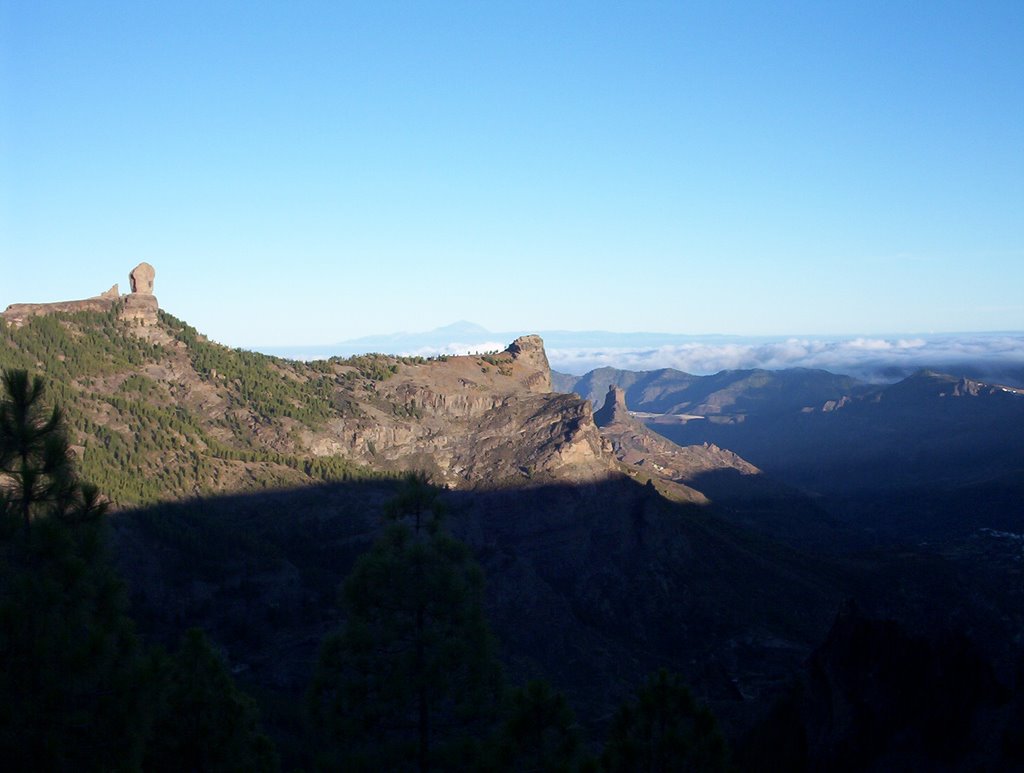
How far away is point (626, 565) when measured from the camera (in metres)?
111

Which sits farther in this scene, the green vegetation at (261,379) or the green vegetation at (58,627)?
the green vegetation at (261,379)

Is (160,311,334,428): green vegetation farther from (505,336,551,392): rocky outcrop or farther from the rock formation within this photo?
(505,336,551,392): rocky outcrop

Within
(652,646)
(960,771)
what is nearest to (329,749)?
(960,771)

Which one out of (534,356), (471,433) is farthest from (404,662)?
(534,356)

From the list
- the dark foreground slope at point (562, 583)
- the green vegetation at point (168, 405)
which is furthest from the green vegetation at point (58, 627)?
the green vegetation at point (168, 405)

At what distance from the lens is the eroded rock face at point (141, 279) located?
446ft

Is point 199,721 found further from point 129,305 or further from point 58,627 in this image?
point 129,305

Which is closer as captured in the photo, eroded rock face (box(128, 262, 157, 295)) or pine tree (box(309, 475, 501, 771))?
pine tree (box(309, 475, 501, 771))

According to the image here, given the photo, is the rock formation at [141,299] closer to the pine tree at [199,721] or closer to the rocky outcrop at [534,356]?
the rocky outcrop at [534,356]

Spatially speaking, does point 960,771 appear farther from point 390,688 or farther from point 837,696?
point 390,688

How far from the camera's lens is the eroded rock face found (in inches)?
5349

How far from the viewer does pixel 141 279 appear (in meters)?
136

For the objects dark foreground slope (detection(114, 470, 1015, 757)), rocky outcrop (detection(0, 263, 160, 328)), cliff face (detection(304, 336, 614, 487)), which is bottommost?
dark foreground slope (detection(114, 470, 1015, 757))

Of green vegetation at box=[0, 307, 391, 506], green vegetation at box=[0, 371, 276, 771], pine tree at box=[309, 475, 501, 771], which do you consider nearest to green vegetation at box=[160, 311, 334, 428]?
green vegetation at box=[0, 307, 391, 506]
